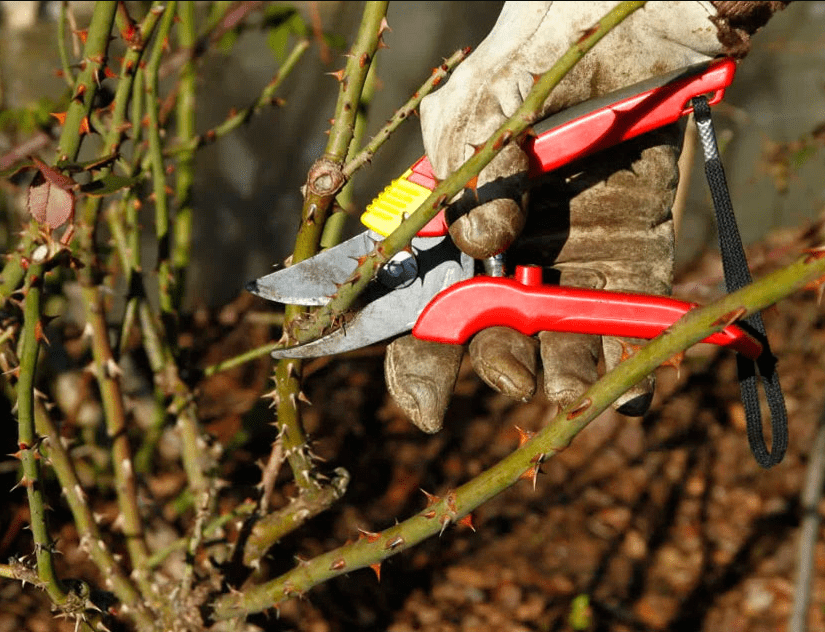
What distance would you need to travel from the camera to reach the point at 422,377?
63.2 inches

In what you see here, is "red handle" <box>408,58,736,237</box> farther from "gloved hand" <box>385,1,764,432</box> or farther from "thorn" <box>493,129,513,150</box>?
"thorn" <box>493,129,513,150</box>

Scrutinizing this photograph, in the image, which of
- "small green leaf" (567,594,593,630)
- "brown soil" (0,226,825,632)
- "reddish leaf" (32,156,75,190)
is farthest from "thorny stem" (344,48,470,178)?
"small green leaf" (567,594,593,630)

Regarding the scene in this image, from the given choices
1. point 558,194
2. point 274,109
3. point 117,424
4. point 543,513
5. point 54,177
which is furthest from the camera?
point 274,109

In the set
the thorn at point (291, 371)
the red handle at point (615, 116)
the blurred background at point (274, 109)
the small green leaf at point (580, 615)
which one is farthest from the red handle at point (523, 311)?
the blurred background at point (274, 109)

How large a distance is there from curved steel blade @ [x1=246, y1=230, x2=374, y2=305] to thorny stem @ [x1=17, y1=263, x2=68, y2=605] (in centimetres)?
35

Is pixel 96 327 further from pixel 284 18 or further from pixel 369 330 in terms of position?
pixel 284 18

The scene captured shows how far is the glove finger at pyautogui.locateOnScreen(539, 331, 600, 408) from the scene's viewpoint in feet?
5.05

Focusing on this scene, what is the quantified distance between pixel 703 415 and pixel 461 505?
3194 mm

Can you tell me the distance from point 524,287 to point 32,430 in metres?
0.85

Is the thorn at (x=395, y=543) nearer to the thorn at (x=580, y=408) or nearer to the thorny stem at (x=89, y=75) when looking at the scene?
the thorn at (x=580, y=408)

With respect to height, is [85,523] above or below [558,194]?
below

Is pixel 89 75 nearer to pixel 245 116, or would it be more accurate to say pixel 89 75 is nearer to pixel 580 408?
pixel 580 408

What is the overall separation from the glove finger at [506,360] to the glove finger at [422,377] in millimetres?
57

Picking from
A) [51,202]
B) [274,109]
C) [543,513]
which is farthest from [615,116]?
[274,109]
